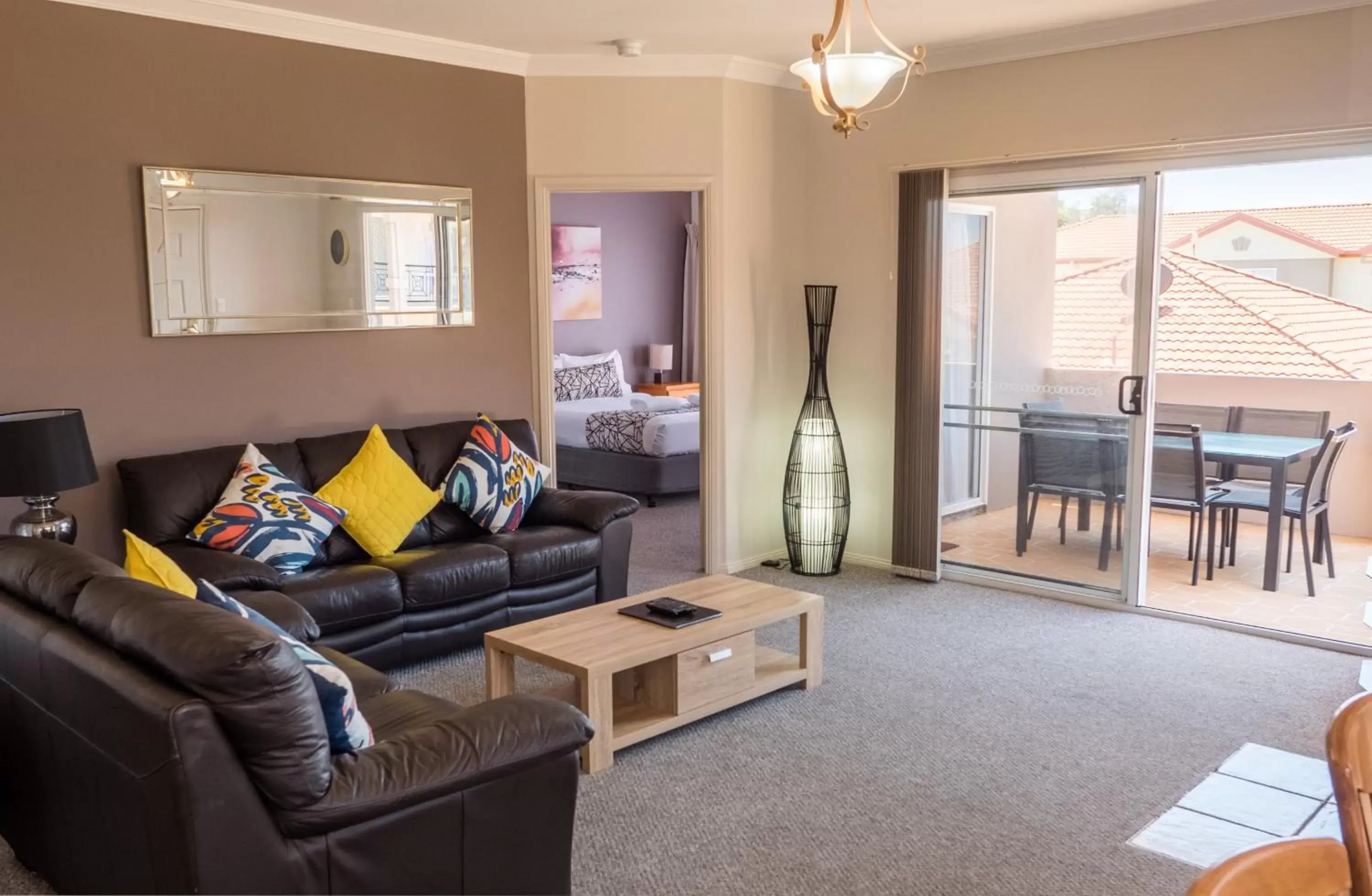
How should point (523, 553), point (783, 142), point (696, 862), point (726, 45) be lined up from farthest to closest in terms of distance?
point (783, 142) → point (726, 45) → point (523, 553) → point (696, 862)

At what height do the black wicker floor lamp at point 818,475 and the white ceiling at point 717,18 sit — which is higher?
the white ceiling at point 717,18

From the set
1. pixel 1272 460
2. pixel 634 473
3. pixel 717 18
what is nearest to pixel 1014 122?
pixel 717 18

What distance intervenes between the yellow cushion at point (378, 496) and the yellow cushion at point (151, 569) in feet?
5.65

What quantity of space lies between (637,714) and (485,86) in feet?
10.8

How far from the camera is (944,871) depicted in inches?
118

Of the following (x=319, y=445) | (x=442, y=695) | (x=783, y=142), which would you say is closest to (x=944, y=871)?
(x=442, y=695)

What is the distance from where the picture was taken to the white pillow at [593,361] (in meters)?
9.36

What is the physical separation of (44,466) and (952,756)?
317 centimetres

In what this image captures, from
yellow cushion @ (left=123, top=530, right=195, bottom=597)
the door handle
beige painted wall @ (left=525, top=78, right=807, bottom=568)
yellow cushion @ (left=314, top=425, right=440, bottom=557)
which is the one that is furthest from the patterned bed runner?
yellow cushion @ (left=123, top=530, right=195, bottom=597)

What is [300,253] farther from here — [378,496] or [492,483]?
[492,483]

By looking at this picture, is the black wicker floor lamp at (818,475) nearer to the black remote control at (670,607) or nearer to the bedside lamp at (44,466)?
the black remote control at (670,607)

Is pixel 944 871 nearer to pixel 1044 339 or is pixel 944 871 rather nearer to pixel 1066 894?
pixel 1066 894

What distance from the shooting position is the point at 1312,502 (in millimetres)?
5672

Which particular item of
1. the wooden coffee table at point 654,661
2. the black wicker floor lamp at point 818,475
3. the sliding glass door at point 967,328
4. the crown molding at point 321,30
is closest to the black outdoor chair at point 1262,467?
the sliding glass door at point 967,328
